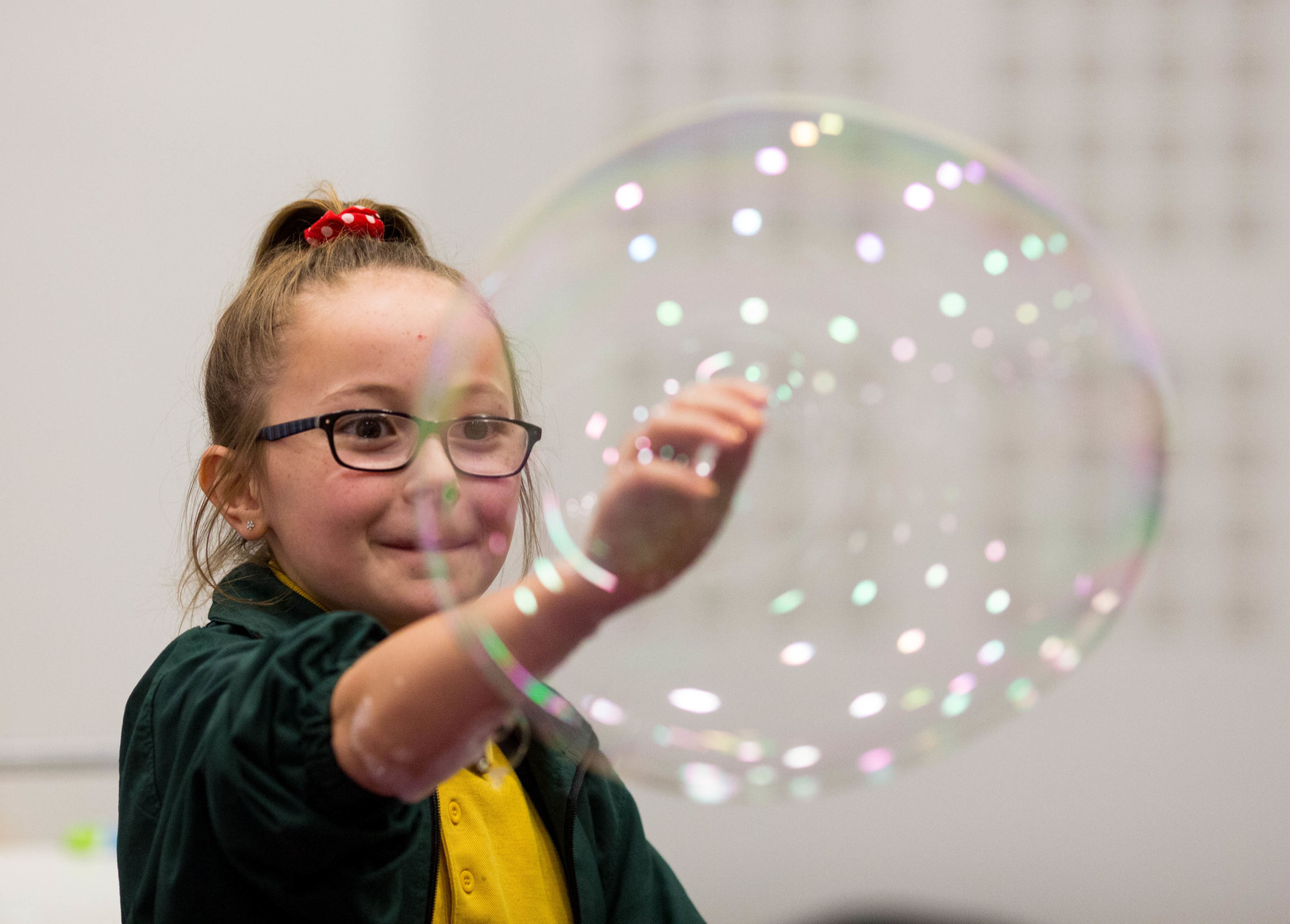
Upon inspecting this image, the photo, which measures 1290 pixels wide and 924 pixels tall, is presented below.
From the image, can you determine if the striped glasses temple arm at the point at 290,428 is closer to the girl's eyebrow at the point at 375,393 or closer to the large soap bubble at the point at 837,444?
the girl's eyebrow at the point at 375,393

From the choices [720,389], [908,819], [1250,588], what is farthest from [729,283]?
[1250,588]

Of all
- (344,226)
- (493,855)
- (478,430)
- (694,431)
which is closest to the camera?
(694,431)

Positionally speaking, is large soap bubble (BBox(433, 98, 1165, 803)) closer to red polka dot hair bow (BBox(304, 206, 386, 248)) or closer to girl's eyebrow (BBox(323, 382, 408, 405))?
girl's eyebrow (BBox(323, 382, 408, 405))

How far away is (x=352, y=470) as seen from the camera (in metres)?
0.45

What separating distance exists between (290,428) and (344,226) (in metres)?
0.17

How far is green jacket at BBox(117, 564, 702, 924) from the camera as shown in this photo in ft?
1.07

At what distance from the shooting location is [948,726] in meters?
0.36

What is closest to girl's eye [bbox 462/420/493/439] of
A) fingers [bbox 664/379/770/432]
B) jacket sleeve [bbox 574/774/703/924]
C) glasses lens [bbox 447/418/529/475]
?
glasses lens [bbox 447/418/529/475]

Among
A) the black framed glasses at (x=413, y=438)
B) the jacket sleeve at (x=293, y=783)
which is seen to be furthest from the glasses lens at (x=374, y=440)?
the jacket sleeve at (x=293, y=783)

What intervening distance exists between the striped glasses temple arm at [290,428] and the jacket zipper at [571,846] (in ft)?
0.65

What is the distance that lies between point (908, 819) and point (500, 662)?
1297 mm

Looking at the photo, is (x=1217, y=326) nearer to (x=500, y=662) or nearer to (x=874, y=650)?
(x=874, y=650)

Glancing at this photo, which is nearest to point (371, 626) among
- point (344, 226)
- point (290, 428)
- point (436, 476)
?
point (436, 476)

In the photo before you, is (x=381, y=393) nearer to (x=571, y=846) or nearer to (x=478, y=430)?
(x=478, y=430)
